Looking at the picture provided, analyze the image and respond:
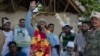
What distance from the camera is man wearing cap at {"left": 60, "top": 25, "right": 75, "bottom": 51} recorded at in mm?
11883

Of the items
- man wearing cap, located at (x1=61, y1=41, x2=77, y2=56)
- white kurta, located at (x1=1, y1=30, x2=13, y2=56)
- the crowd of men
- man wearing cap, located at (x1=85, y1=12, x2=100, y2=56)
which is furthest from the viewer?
man wearing cap, located at (x1=61, y1=41, x2=77, y2=56)

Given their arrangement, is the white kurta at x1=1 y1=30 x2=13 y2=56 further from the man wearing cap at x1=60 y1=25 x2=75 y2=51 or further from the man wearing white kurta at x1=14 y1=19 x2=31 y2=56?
the man wearing cap at x1=60 y1=25 x2=75 y2=51

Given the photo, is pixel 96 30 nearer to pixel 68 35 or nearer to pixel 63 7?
pixel 68 35

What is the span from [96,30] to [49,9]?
12.8 meters

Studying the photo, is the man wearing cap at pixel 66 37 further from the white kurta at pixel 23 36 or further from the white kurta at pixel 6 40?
the white kurta at pixel 6 40

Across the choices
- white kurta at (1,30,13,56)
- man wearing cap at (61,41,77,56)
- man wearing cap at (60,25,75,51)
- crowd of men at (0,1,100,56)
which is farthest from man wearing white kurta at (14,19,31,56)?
man wearing cap at (60,25,75,51)

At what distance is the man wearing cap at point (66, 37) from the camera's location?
39.0 feet

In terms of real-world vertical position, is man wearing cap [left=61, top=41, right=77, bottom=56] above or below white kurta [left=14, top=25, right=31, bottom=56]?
below

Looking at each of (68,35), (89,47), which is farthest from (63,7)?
(89,47)

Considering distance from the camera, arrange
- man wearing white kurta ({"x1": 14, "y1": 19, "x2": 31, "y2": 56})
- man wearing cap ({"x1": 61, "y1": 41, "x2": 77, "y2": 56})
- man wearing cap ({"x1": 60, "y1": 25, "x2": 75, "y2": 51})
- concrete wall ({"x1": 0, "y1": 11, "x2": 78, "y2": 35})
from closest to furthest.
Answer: man wearing white kurta ({"x1": 14, "y1": 19, "x2": 31, "y2": 56}), man wearing cap ({"x1": 61, "y1": 41, "x2": 77, "y2": 56}), man wearing cap ({"x1": 60, "y1": 25, "x2": 75, "y2": 51}), concrete wall ({"x1": 0, "y1": 11, "x2": 78, "y2": 35})

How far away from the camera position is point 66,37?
11938mm

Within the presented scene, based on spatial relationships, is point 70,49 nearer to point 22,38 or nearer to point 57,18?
point 22,38

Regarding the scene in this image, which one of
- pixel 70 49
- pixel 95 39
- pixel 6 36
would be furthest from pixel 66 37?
pixel 95 39

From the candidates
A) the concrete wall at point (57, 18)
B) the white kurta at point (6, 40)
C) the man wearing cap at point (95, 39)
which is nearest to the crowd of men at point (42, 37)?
the white kurta at point (6, 40)
